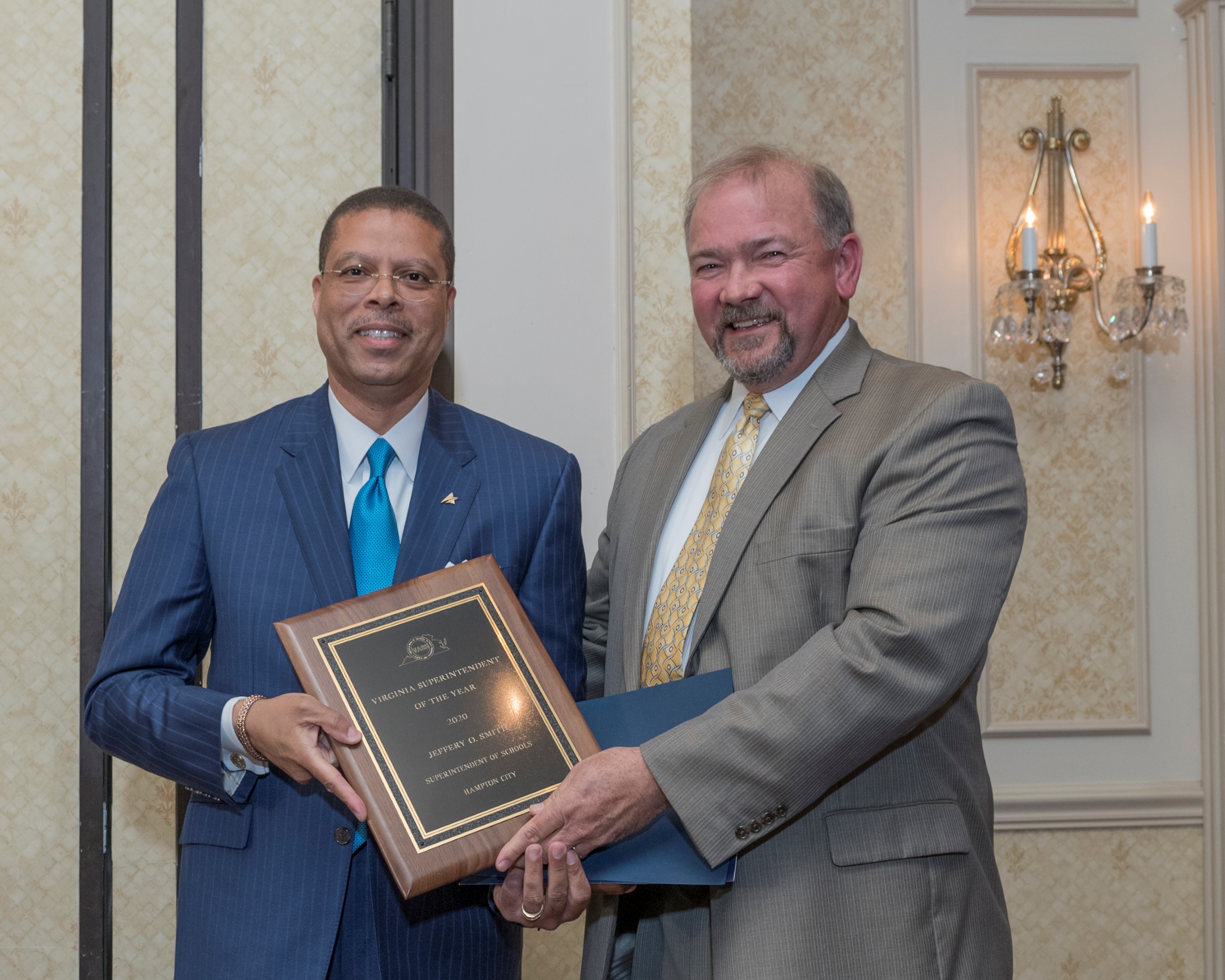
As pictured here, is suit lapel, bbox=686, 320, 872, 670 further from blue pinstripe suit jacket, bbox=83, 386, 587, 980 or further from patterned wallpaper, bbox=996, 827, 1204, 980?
patterned wallpaper, bbox=996, 827, 1204, 980

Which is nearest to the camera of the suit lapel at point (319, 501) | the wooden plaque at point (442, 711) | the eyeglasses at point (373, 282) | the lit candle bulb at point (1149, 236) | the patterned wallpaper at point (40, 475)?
the wooden plaque at point (442, 711)

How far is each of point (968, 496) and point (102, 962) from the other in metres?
2.21

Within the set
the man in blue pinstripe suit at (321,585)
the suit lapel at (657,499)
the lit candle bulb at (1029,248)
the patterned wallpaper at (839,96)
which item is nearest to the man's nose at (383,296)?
the man in blue pinstripe suit at (321,585)

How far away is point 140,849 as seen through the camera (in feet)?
8.36

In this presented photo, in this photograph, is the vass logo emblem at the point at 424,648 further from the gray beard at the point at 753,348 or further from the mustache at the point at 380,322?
the gray beard at the point at 753,348

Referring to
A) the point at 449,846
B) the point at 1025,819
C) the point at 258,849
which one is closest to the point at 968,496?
the point at 449,846

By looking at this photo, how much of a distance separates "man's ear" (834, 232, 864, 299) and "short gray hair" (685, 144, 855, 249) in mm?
14

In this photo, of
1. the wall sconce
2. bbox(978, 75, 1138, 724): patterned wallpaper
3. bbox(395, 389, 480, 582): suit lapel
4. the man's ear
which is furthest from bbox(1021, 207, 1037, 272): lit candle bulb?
bbox(395, 389, 480, 582): suit lapel

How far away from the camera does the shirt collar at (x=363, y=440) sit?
186cm

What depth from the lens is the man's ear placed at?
1.91 meters

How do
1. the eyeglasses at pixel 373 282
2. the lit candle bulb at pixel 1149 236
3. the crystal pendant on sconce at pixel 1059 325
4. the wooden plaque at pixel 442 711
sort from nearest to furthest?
the wooden plaque at pixel 442 711, the eyeglasses at pixel 373 282, the lit candle bulb at pixel 1149 236, the crystal pendant on sconce at pixel 1059 325

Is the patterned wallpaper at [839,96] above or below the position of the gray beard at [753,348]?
above

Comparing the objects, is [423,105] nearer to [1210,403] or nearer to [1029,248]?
[1029,248]

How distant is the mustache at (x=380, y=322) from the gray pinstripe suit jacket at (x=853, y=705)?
2.04 feet
